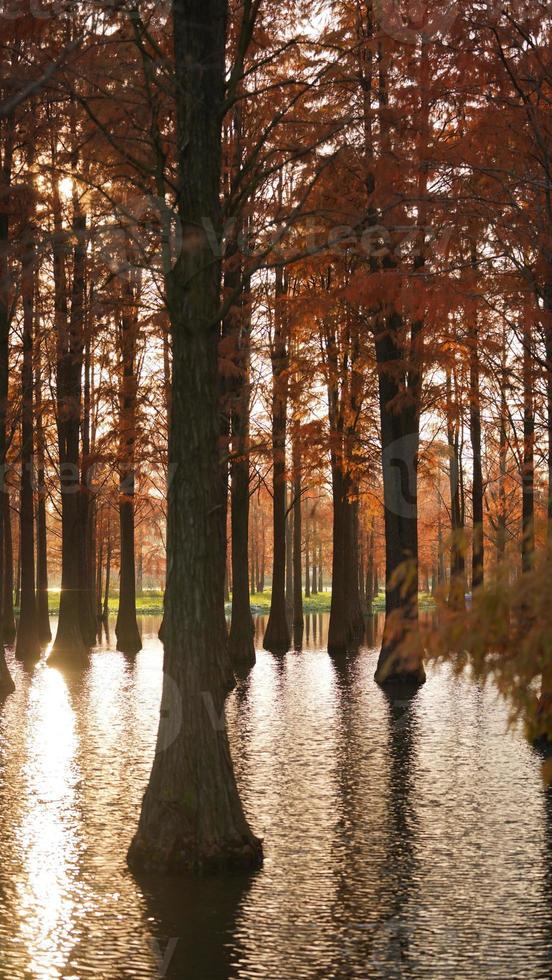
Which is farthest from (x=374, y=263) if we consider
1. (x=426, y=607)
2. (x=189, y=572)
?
(x=426, y=607)

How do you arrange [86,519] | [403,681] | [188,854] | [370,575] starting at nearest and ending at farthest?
[188,854]
[403,681]
[86,519]
[370,575]

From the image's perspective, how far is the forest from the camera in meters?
8.98

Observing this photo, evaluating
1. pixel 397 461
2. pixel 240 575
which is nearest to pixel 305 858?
pixel 397 461

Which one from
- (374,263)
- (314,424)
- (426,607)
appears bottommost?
(426,607)

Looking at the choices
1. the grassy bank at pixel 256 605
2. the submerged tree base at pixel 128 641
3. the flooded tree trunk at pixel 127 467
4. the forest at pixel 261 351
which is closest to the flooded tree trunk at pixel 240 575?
the forest at pixel 261 351

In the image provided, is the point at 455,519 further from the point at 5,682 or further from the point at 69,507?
the point at 5,682

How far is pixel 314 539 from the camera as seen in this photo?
7231 cm

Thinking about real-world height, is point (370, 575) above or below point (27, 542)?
below

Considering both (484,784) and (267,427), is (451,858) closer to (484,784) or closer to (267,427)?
(484,784)

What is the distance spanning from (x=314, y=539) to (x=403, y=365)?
167 feet

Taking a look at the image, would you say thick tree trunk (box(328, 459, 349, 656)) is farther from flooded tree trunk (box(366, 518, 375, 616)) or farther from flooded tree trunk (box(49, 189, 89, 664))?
flooded tree trunk (box(366, 518, 375, 616))

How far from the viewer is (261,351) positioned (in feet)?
91.1

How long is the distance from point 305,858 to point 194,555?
2826 mm

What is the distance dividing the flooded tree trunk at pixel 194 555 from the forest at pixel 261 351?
2 centimetres
